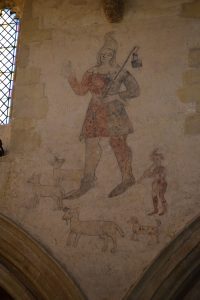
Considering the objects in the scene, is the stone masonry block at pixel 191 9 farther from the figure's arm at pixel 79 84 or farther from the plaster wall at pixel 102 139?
the figure's arm at pixel 79 84

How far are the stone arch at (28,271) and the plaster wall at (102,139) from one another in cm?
10

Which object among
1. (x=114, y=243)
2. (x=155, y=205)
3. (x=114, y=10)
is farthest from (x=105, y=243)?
(x=114, y=10)

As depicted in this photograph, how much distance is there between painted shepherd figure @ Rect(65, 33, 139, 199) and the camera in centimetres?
623

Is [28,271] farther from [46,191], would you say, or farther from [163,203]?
[163,203]

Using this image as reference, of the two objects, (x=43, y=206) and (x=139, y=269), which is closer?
(x=139, y=269)

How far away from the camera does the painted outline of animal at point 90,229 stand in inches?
233

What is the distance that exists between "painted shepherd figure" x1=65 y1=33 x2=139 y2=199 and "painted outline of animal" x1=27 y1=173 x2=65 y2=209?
0.32 feet

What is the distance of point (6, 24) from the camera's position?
7664 millimetres

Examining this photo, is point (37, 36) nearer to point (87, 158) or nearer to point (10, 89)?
point (10, 89)

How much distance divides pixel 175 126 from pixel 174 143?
191 mm

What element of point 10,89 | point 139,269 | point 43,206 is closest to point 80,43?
point 10,89

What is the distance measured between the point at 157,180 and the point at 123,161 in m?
0.43

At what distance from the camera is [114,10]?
6871 mm

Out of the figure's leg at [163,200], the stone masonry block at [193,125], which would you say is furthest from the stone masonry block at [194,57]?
the figure's leg at [163,200]
